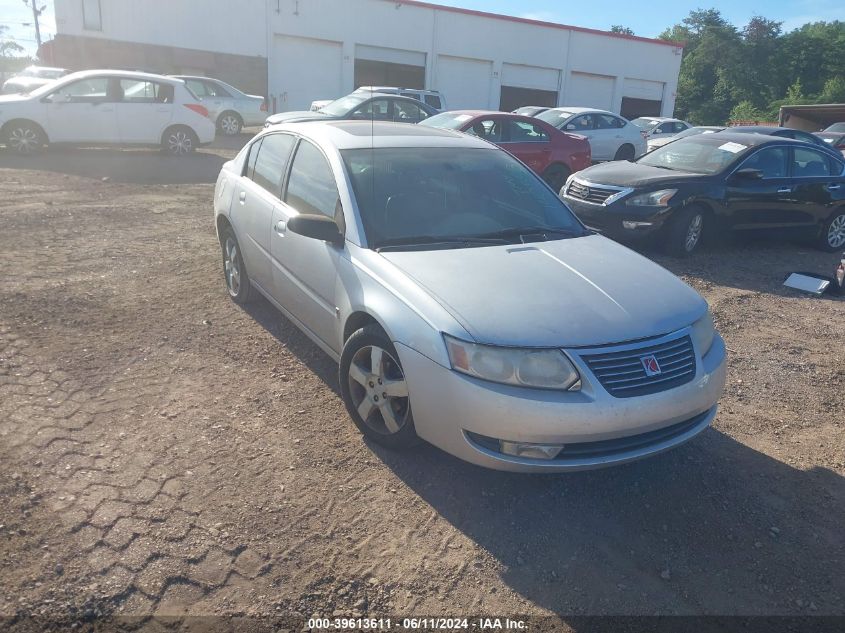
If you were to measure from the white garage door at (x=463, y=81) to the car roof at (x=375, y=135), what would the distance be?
89.2 feet

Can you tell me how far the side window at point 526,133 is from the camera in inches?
478

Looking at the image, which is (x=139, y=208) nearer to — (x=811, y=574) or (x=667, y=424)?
(x=667, y=424)

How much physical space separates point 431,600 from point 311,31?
2860 cm

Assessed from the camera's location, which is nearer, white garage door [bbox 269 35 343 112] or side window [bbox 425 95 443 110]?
side window [bbox 425 95 443 110]

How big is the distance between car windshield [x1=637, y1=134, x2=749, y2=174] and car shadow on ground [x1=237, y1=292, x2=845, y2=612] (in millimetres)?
5612

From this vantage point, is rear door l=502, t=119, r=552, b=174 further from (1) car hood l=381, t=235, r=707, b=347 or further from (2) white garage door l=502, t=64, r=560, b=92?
(2) white garage door l=502, t=64, r=560, b=92

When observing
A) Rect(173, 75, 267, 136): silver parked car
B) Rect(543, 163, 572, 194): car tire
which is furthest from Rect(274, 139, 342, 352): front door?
Rect(173, 75, 267, 136): silver parked car

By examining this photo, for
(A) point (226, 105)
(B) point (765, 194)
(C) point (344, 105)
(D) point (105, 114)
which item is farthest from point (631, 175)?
(A) point (226, 105)

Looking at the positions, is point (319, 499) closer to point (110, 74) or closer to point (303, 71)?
point (110, 74)

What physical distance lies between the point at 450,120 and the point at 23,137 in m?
8.41

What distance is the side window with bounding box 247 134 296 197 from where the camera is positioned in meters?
5.05

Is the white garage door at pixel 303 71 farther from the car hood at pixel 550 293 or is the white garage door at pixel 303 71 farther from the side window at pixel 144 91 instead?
the car hood at pixel 550 293

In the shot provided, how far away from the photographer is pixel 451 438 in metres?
3.25

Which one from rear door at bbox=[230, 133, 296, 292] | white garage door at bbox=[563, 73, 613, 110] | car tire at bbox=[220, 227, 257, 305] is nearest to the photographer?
rear door at bbox=[230, 133, 296, 292]
